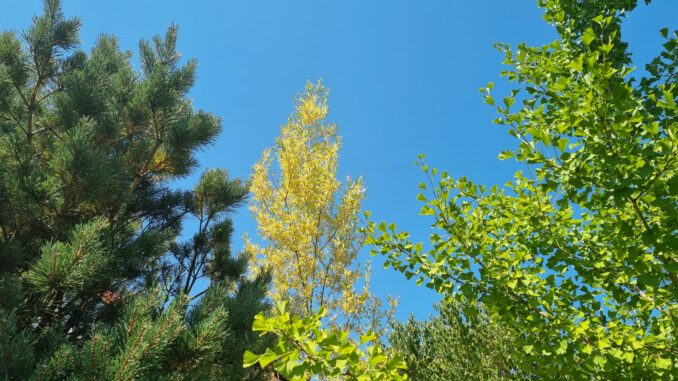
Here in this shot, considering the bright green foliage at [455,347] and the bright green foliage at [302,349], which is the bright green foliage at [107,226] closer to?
the bright green foliage at [302,349]

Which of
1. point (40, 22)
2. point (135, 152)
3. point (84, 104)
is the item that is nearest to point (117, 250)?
point (135, 152)

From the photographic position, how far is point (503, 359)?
654 centimetres

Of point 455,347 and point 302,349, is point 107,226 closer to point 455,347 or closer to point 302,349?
point 302,349

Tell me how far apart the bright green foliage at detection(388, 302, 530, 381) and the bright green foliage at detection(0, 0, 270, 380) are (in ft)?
11.7

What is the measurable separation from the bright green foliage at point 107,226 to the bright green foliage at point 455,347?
357 centimetres

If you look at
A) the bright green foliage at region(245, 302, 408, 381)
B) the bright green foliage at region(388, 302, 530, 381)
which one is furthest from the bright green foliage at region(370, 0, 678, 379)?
the bright green foliage at region(388, 302, 530, 381)

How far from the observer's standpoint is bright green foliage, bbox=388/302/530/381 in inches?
258

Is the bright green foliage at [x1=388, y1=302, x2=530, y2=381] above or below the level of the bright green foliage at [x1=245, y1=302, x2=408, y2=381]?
above

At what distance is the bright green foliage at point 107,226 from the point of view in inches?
138

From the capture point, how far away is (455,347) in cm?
722

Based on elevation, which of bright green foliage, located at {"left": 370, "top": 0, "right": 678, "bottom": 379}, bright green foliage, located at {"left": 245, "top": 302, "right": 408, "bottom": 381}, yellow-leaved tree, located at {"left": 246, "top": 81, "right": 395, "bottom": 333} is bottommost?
bright green foliage, located at {"left": 245, "top": 302, "right": 408, "bottom": 381}

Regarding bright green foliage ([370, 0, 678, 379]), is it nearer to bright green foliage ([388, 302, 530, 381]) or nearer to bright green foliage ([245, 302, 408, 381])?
bright green foliage ([245, 302, 408, 381])

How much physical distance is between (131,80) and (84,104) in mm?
1192

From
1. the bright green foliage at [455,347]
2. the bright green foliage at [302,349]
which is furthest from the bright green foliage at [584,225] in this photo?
the bright green foliage at [455,347]
